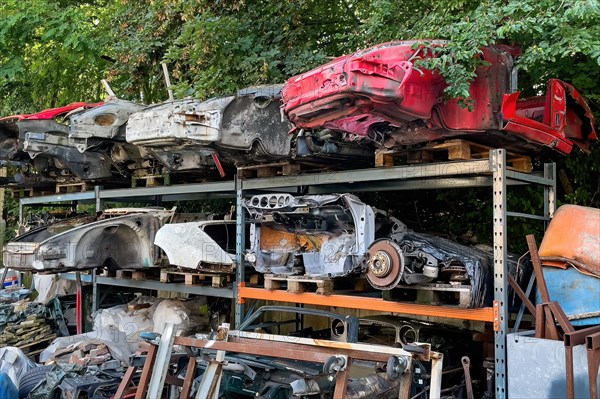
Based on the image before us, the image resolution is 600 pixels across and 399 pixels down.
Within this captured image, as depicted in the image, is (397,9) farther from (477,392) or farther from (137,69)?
(137,69)

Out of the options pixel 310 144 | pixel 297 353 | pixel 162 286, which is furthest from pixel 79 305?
pixel 297 353

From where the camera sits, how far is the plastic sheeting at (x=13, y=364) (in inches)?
269

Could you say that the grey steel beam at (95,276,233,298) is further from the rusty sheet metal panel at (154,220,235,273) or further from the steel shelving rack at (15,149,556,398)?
the rusty sheet metal panel at (154,220,235,273)

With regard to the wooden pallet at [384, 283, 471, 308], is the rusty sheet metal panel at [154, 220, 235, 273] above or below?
above

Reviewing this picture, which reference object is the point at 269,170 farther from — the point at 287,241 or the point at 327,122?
the point at 327,122

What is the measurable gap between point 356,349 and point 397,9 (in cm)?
402

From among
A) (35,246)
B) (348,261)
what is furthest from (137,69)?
(348,261)

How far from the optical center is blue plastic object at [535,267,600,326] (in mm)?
4598

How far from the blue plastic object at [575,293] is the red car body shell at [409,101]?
3.83 ft

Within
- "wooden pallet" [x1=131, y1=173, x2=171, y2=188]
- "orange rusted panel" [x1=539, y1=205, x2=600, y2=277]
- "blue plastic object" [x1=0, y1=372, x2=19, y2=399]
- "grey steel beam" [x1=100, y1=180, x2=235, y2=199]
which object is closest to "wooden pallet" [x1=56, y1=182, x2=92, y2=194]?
"grey steel beam" [x1=100, y1=180, x2=235, y2=199]

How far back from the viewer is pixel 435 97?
4.84m

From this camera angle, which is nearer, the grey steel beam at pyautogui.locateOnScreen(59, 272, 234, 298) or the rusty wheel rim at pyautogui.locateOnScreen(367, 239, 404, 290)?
the rusty wheel rim at pyautogui.locateOnScreen(367, 239, 404, 290)

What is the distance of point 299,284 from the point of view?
A: 607cm

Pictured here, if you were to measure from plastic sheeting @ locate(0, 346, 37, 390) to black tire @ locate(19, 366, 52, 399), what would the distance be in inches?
3.8
